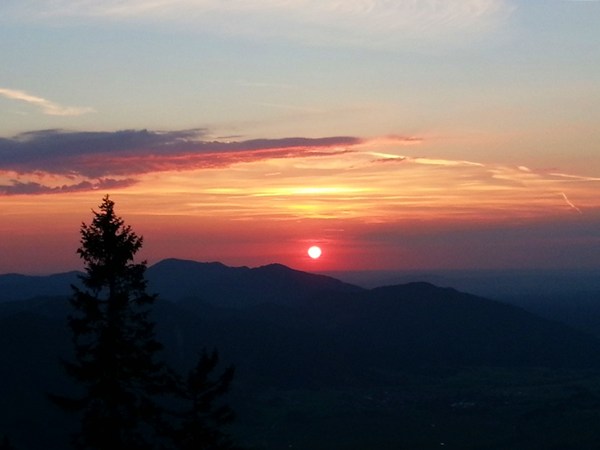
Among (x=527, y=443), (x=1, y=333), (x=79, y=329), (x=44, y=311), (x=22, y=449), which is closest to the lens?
(x=79, y=329)

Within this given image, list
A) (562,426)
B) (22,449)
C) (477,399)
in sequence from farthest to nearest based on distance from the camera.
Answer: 1. (477,399)
2. (562,426)
3. (22,449)

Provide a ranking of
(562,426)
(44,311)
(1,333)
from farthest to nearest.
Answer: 1. (44,311)
2. (1,333)
3. (562,426)

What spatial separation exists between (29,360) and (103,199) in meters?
127

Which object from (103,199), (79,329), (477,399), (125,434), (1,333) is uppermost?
(103,199)

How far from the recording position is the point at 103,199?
1060 inches

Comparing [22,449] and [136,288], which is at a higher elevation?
[136,288]

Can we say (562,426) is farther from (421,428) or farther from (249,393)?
(249,393)

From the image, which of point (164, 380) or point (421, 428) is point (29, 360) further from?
point (164, 380)

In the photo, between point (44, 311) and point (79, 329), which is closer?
point (79, 329)

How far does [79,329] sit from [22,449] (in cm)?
9059

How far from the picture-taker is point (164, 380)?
87.0 feet

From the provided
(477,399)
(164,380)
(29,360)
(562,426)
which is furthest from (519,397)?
(164,380)

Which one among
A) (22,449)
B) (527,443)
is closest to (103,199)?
(22,449)

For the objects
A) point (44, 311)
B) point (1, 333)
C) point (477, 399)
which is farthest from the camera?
point (44, 311)
